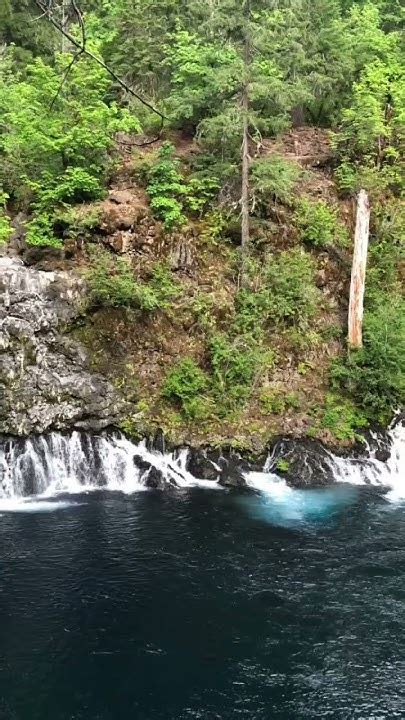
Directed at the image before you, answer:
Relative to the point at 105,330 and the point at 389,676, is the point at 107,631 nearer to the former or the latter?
the point at 389,676

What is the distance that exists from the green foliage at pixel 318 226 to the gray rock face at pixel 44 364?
649 cm

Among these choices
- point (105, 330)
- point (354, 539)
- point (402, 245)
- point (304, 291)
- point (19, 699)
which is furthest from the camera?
point (402, 245)

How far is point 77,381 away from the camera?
49.8 feet

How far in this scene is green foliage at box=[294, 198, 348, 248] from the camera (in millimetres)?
18156

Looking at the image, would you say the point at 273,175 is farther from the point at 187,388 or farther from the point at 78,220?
the point at 187,388

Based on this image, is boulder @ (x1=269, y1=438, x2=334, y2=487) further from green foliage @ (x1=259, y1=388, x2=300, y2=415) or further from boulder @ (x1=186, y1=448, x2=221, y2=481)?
boulder @ (x1=186, y1=448, x2=221, y2=481)

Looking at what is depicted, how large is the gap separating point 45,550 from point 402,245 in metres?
13.1

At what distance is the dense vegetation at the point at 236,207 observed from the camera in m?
16.1

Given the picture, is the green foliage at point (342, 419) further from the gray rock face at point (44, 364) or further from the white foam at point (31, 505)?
the white foam at point (31, 505)

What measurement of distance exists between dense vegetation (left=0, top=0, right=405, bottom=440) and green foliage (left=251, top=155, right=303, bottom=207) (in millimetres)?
63

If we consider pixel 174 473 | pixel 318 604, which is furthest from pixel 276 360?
pixel 318 604

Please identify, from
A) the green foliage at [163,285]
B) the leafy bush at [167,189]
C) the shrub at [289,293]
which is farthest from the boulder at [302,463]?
the leafy bush at [167,189]

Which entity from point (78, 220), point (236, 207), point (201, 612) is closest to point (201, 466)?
point (201, 612)

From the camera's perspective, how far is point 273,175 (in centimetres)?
1684
